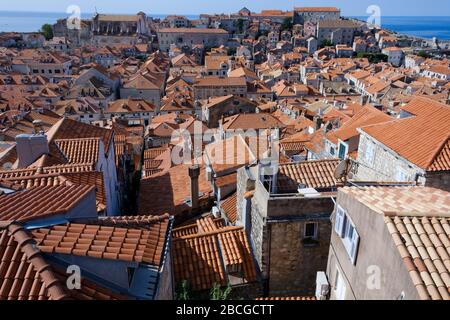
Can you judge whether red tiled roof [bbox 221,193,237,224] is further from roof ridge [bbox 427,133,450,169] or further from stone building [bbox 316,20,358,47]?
stone building [bbox 316,20,358,47]

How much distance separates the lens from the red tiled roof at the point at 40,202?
6463 millimetres

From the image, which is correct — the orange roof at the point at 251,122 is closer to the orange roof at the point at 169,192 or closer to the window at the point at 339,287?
the orange roof at the point at 169,192

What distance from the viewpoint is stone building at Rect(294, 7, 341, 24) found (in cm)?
15375

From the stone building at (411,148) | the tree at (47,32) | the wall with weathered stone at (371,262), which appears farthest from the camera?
the tree at (47,32)

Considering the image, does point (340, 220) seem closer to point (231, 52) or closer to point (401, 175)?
point (401, 175)

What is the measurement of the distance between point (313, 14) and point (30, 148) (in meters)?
159

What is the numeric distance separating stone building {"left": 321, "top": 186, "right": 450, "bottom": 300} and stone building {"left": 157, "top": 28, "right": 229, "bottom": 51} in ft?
377

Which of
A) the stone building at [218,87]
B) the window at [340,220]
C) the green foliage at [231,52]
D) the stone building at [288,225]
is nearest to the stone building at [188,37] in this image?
the green foliage at [231,52]

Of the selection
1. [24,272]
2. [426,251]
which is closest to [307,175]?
[426,251]

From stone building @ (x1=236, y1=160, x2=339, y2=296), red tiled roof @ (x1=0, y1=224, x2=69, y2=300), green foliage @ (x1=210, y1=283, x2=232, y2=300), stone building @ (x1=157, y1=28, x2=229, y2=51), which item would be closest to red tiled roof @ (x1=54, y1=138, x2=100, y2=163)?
stone building @ (x1=236, y1=160, x2=339, y2=296)

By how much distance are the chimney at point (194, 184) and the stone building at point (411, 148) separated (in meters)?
7.14
